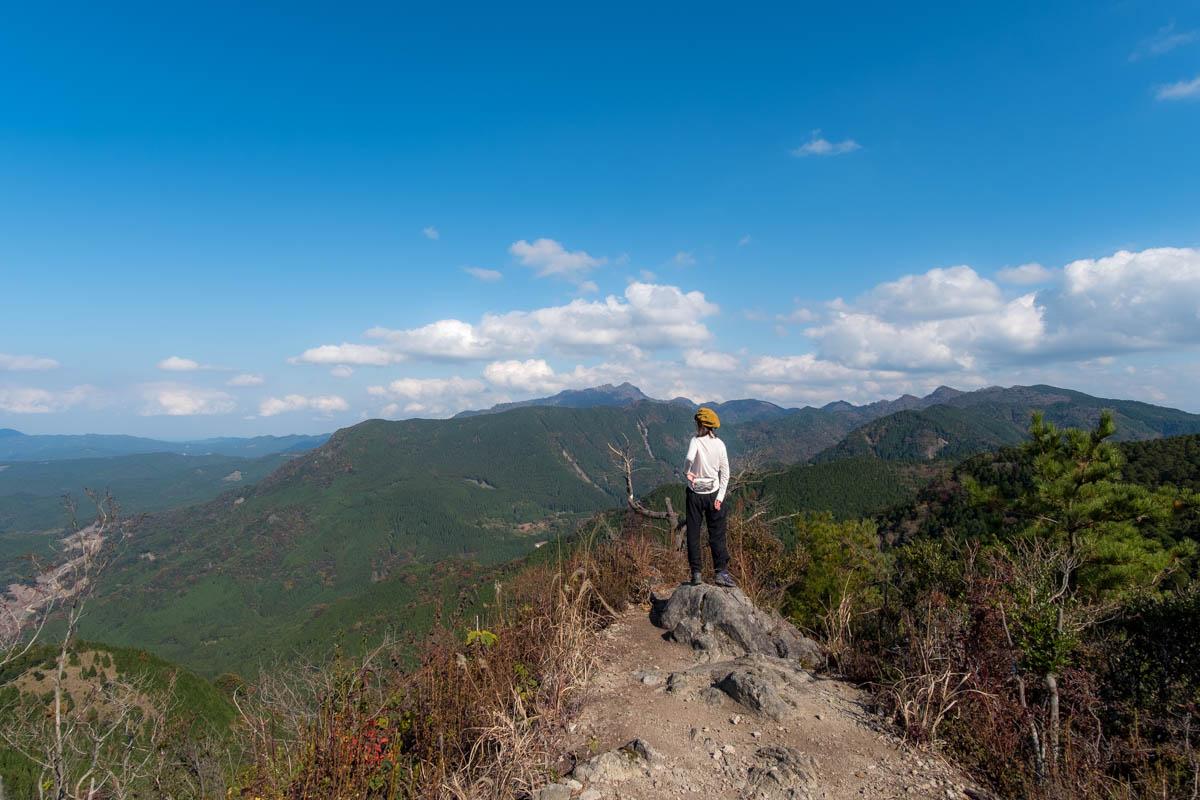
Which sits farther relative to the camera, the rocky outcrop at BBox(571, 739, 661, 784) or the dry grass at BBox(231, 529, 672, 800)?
the rocky outcrop at BBox(571, 739, 661, 784)

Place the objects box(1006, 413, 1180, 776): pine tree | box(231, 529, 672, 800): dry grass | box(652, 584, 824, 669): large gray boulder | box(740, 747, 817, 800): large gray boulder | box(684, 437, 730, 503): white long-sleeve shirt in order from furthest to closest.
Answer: box(1006, 413, 1180, 776): pine tree
box(684, 437, 730, 503): white long-sleeve shirt
box(652, 584, 824, 669): large gray boulder
box(740, 747, 817, 800): large gray boulder
box(231, 529, 672, 800): dry grass

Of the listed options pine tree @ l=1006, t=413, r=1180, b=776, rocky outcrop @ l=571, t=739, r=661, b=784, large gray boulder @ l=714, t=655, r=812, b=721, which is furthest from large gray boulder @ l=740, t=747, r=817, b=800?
pine tree @ l=1006, t=413, r=1180, b=776

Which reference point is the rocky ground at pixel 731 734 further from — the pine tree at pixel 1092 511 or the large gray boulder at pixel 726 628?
the pine tree at pixel 1092 511

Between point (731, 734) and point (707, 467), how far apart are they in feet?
11.0

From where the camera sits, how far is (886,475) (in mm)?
148250

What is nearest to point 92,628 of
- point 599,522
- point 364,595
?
point 364,595

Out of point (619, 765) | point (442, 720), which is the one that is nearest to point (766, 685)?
point (619, 765)

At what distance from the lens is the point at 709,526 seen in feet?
25.2

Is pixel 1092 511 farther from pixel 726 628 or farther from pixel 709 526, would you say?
pixel 726 628

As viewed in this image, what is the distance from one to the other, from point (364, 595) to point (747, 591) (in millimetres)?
Answer: 155597

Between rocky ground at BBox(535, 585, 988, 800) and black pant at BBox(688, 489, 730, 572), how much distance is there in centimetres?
108

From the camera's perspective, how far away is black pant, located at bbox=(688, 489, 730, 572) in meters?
7.38

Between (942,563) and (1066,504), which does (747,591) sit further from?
(1066,504)

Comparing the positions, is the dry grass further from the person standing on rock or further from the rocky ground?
the person standing on rock
